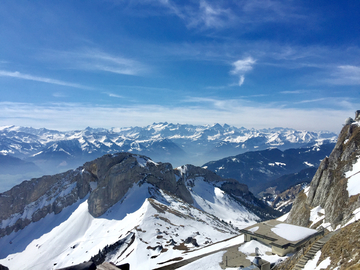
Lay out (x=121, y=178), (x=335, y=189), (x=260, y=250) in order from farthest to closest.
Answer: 1. (x=121, y=178)
2. (x=335, y=189)
3. (x=260, y=250)

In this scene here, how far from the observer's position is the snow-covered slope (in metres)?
75.6

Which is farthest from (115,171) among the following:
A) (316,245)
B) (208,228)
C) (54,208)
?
(316,245)

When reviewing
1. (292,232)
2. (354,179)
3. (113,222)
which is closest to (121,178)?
(113,222)

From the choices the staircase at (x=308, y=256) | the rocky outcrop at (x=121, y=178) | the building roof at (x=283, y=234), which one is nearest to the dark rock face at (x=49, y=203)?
the rocky outcrop at (x=121, y=178)

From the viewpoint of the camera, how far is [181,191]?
7239 inches

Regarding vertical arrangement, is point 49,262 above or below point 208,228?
below

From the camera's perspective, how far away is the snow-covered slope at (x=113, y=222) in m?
75.6

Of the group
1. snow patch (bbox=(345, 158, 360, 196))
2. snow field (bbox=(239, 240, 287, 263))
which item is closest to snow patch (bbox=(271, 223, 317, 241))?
snow field (bbox=(239, 240, 287, 263))

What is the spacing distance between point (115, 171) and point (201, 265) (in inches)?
5381

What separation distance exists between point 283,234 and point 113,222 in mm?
112997

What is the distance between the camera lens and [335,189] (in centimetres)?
5266

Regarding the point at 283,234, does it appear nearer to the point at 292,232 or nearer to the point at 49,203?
the point at 292,232

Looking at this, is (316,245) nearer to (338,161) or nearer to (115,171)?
(338,161)

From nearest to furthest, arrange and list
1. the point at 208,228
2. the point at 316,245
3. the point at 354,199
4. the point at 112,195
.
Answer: the point at 316,245
the point at 354,199
the point at 208,228
the point at 112,195
